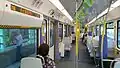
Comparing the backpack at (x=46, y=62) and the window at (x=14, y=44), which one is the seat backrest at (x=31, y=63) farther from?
the window at (x=14, y=44)

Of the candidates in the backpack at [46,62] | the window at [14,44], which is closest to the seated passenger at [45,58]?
the backpack at [46,62]

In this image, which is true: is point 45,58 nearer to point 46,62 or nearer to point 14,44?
point 46,62

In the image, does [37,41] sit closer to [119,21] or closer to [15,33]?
[15,33]

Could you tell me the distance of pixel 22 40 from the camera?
4.98 metres

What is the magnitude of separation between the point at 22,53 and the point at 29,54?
2.64ft

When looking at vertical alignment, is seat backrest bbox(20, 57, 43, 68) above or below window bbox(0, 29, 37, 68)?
below

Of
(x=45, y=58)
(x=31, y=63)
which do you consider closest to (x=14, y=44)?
(x=31, y=63)

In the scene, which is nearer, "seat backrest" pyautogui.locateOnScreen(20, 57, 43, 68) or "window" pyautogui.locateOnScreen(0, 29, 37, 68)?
"window" pyautogui.locateOnScreen(0, 29, 37, 68)

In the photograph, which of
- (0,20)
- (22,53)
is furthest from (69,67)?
(0,20)

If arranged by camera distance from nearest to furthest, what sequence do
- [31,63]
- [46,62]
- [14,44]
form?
[46,62]
[31,63]
[14,44]

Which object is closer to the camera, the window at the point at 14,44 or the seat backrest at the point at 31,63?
the window at the point at 14,44

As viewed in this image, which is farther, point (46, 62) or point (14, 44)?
point (14, 44)

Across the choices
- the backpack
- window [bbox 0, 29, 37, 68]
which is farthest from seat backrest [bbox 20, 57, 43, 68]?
window [bbox 0, 29, 37, 68]

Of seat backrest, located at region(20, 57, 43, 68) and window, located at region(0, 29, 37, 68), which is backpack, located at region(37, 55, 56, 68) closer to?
seat backrest, located at region(20, 57, 43, 68)
